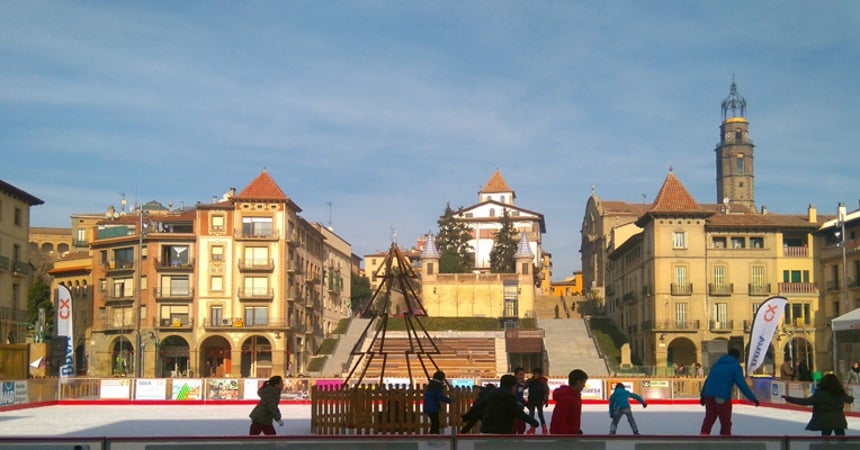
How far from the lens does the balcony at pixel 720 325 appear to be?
230ft

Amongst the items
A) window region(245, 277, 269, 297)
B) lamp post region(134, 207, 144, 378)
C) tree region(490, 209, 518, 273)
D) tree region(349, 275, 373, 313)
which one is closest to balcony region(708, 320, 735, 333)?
window region(245, 277, 269, 297)

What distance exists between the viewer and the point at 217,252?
75.2 metres

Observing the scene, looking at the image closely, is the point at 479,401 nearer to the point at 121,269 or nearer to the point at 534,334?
the point at 534,334

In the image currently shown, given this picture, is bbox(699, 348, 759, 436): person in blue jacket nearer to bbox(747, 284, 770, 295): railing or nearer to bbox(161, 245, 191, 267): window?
bbox(747, 284, 770, 295): railing

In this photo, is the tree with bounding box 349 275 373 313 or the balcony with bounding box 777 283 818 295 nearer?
the balcony with bounding box 777 283 818 295

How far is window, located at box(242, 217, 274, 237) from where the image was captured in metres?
75.9

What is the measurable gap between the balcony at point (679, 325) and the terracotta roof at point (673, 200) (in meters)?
8.02

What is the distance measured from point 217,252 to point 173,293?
4474 millimetres

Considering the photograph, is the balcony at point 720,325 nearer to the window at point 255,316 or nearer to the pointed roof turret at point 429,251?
the pointed roof turret at point 429,251

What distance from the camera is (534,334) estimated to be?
74.7 m

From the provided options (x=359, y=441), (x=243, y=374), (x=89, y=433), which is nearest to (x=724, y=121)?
(x=243, y=374)

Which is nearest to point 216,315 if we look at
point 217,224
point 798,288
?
point 217,224

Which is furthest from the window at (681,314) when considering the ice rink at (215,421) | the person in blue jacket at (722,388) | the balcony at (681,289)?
the person in blue jacket at (722,388)

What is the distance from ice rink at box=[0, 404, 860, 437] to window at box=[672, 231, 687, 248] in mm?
31965
